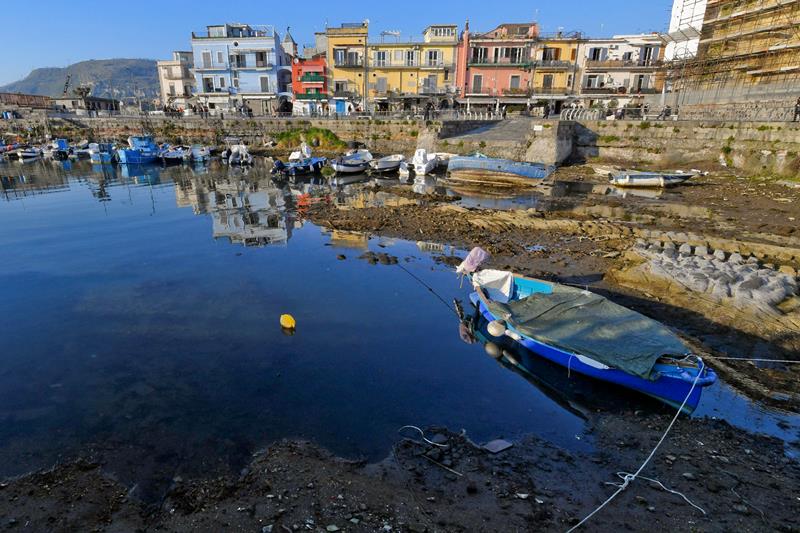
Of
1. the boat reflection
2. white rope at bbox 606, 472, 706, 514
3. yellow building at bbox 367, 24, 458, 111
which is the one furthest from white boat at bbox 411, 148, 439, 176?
white rope at bbox 606, 472, 706, 514

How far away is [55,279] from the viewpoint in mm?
14570

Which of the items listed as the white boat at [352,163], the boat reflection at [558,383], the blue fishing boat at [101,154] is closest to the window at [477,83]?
the white boat at [352,163]

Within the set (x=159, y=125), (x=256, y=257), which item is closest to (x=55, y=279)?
(x=256, y=257)

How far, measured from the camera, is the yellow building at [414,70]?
53406mm

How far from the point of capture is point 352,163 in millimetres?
34844

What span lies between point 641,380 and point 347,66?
5499 cm

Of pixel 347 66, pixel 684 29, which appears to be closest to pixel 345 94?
pixel 347 66

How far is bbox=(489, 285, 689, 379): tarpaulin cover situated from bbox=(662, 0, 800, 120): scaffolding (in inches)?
1133

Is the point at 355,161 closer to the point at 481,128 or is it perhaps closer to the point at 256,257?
the point at 481,128

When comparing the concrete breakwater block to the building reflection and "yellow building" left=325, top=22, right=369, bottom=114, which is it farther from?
"yellow building" left=325, top=22, right=369, bottom=114

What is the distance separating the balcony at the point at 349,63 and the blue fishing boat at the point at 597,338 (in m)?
50.9

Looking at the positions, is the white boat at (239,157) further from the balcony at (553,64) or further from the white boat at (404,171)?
the balcony at (553,64)

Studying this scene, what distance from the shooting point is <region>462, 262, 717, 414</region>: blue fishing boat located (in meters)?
7.94

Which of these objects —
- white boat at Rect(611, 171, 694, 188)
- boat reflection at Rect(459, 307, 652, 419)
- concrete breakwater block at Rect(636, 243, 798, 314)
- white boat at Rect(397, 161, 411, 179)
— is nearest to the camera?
boat reflection at Rect(459, 307, 652, 419)
